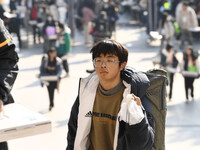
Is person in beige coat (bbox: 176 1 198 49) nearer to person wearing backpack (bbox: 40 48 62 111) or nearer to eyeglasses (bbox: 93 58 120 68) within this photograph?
person wearing backpack (bbox: 40 48 62 111)

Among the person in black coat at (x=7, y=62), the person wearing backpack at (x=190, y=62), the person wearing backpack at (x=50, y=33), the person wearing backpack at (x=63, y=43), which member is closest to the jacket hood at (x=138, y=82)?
the person in black coat at (x=7, y=62)

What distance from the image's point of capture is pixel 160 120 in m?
3.31

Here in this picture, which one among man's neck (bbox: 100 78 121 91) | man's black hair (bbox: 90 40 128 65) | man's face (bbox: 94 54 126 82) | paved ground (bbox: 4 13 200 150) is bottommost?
paved ground (bbox: 4 13 200 150)

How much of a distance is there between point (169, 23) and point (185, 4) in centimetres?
172

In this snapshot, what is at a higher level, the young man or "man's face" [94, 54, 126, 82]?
"man's face" [94, 54, 126, 82]

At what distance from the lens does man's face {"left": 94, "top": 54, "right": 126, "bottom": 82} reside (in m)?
3.24

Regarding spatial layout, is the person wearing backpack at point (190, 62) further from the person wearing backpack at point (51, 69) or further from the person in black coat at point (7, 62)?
the person in black coat at point (7, 62)

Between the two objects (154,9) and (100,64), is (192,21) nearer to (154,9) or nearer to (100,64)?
(154,9)

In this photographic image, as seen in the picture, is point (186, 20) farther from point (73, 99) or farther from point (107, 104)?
point (107, 104)

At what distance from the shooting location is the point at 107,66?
10.6 ft

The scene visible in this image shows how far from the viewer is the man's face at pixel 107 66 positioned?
324 cm

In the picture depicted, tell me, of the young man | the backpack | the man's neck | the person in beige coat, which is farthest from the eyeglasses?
the person in beige coat

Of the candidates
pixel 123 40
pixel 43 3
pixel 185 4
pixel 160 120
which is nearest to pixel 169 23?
pixel 185 4

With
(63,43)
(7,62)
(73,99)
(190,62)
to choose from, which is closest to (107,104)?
(7,62)
